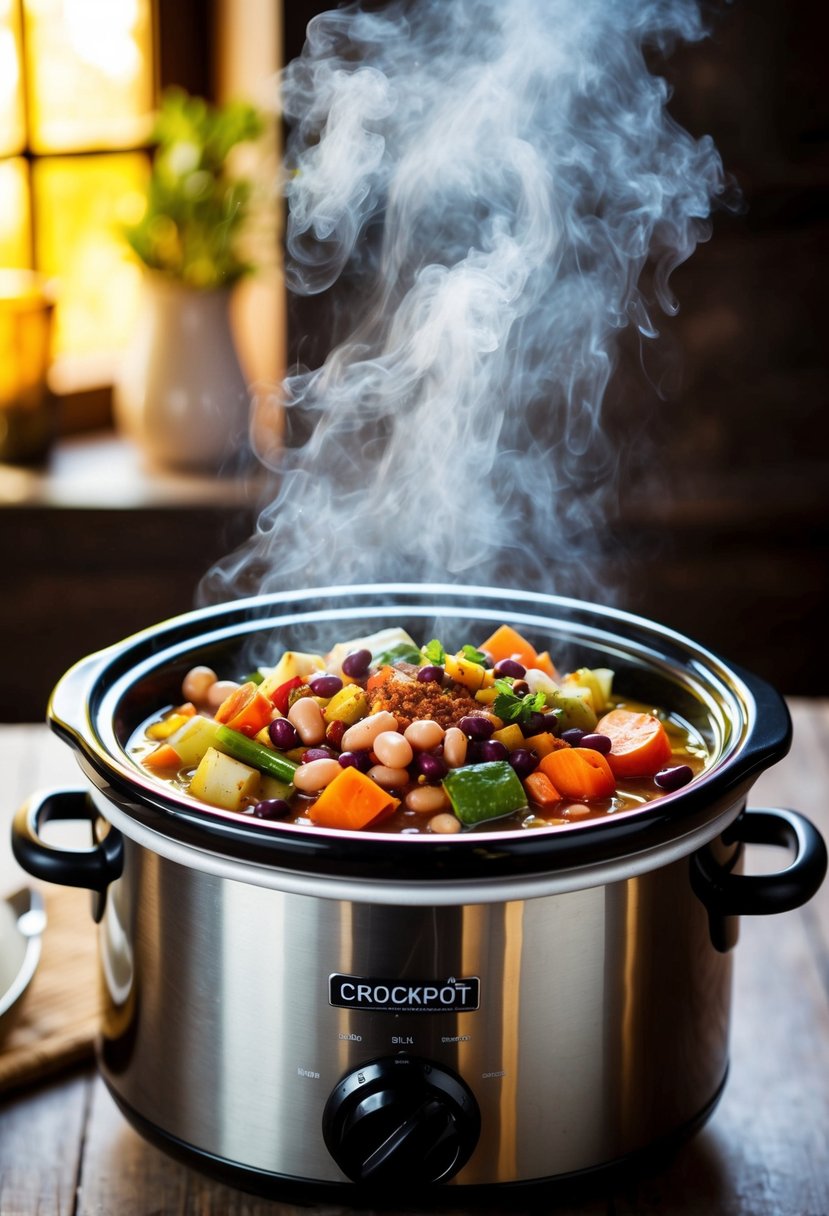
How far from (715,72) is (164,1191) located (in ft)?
9.91

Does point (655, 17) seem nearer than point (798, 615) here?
Yes

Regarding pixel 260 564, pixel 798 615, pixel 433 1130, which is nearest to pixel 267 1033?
pixel 433 1130

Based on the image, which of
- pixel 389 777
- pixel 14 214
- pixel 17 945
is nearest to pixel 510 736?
pixel 389 777

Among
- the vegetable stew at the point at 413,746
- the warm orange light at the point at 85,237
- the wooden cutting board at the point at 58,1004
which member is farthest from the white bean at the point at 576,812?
the warm orange light at the point at 85,237

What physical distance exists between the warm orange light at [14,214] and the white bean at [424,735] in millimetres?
2992

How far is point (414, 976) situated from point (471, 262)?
188 cm

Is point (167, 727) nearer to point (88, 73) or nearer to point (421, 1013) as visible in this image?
point (421, 1013)

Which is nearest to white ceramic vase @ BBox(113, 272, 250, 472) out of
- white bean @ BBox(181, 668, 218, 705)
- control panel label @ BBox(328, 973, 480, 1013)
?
white bean @ BBox(181, 668, 218, 705)

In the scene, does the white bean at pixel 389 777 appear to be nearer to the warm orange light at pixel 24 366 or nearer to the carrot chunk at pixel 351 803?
the carrot chunk at pixel 351 803

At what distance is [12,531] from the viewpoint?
11.6 feet

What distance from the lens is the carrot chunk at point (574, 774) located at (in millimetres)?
1393

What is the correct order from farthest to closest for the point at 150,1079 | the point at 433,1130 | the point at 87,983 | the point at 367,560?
the point at 367,560 < the point at 87,983 < the point at 150,1079 < the point at 433,1130

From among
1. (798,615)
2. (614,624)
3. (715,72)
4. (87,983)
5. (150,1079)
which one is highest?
(715,72)

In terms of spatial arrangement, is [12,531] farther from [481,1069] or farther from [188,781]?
[481,1069]
